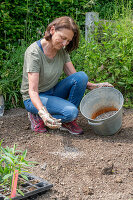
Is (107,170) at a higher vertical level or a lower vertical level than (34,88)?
lower

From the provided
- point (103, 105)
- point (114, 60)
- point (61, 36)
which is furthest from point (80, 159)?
point (114, 60)

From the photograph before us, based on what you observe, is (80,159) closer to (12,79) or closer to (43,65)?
(43,65)

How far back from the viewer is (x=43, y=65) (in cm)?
311

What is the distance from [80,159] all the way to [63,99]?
2.89ft

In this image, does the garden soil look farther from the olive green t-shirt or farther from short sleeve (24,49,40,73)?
short sleeve (24,49,40,73)

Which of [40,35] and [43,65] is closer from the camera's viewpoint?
[43,65]

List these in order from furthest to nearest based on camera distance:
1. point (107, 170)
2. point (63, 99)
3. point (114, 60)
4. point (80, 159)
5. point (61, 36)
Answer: point (114, 60) < point (63, 99) < point (61, 36) < point (80, 159) < point (107, 170)

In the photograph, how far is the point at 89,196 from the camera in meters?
2.01

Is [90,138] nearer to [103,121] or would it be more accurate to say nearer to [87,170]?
[103,121]

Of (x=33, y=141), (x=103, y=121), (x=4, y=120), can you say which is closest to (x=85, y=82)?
(x=103, y=121)

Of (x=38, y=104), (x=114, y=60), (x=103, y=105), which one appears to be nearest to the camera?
(x=38, y=104)

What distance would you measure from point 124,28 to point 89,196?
2.90 meters

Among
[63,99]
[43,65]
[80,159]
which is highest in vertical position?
[43,65]

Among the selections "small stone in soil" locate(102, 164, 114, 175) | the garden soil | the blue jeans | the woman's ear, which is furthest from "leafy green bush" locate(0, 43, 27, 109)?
"small stone in soil" locate(102, 164, 114, 175)
